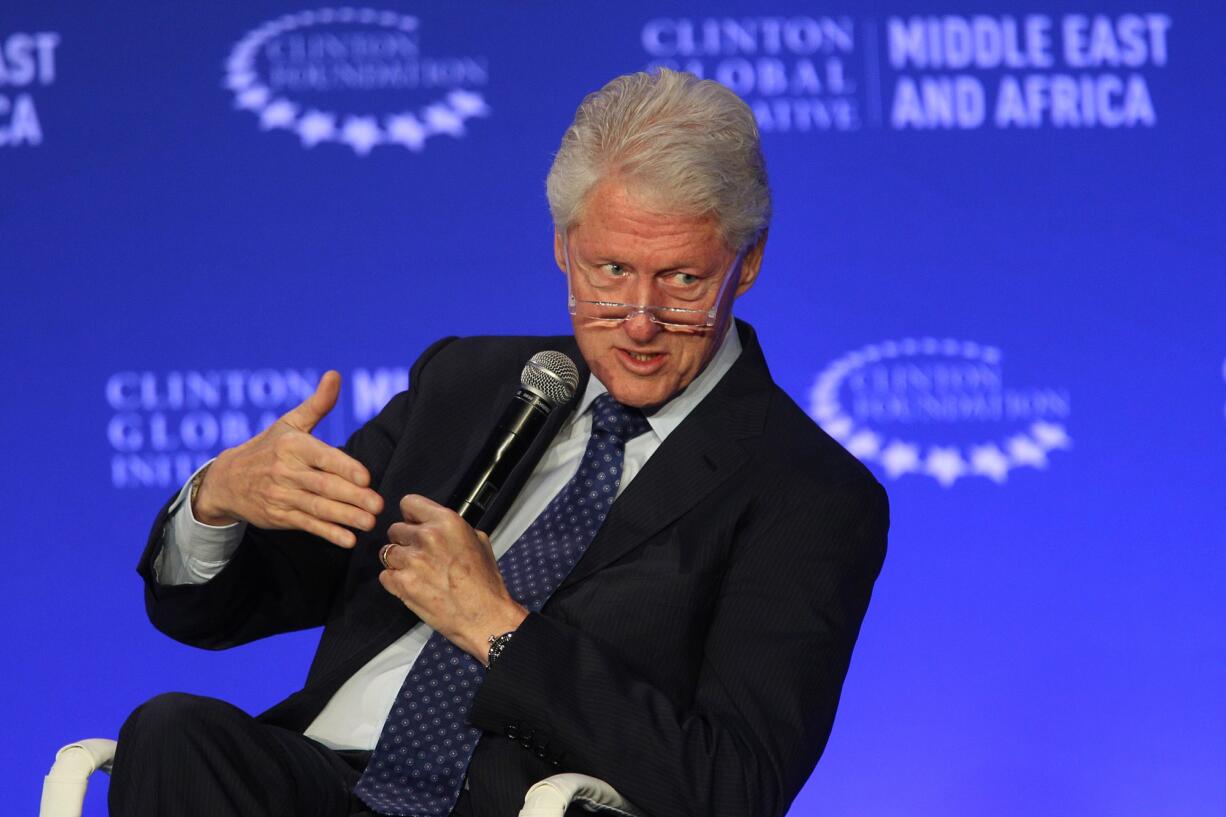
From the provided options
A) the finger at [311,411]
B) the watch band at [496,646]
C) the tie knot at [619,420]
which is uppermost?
the finger at [311,411]

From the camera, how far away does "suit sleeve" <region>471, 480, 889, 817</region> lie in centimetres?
183

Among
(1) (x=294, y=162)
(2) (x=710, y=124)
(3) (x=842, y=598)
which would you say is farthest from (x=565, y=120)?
(3) (x=842, y=598)

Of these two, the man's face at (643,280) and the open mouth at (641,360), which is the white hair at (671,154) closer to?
the man's face at (643,280)

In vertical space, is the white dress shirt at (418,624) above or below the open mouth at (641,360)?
below

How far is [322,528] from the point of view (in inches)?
71.5

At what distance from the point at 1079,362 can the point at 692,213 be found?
5.26ft

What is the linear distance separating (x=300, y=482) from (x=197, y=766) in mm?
333

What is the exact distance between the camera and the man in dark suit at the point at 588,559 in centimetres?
183

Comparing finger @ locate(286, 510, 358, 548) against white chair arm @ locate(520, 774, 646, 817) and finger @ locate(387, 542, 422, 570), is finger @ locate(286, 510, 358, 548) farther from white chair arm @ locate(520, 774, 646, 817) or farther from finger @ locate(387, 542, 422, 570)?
white chair arm @ locate(520, 774, 646, 817)

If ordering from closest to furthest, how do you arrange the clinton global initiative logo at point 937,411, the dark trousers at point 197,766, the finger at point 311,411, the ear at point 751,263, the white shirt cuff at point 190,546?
the dark trousers at point 197,766 < the finger at point 311,411 < the white shirt cuff at point 190,546 < the ear at point 751,263 < the clinton global initiative logo at point 937,411

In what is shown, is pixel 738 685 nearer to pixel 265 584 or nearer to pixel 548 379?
pixel 548 379

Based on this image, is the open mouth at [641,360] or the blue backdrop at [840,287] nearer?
the open mouth at [641,360]

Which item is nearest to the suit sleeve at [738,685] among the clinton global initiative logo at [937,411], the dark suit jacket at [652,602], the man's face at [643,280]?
the dark suit jacket at [652,602]

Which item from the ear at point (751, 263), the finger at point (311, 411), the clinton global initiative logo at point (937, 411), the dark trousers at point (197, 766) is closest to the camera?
the dark trousers at point (197, 766)
